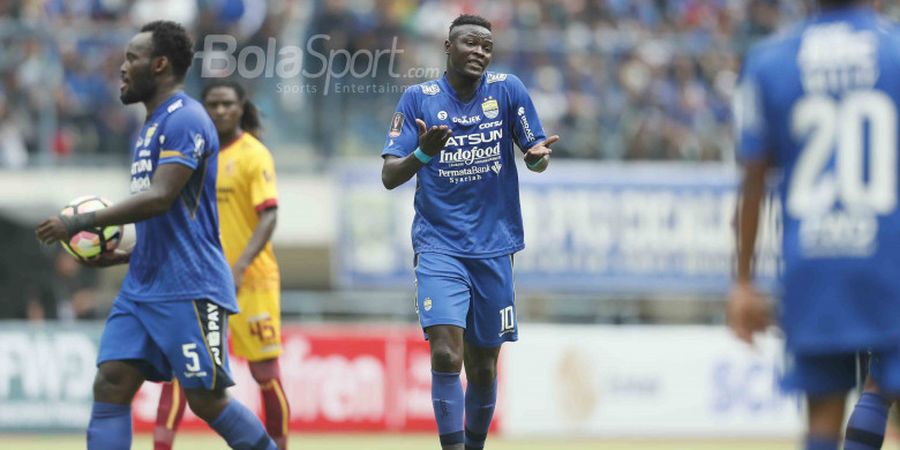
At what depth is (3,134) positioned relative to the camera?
19.0 m

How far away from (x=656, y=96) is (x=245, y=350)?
11.3 m

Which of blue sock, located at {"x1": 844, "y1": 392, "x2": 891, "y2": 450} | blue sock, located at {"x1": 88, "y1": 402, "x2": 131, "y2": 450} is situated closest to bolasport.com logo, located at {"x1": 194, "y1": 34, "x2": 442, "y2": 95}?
blue sock, located at {"x1": 88, "y1": 402, "x2": 131, "y2": 450}

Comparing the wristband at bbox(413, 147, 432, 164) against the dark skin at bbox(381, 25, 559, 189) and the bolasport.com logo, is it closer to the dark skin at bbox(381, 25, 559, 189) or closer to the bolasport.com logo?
the dark skin at bbox(381, 25, 559, 189)

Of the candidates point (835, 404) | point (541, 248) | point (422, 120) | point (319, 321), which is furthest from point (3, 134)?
point (835, 404)

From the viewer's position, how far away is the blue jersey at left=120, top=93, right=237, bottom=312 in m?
7.51

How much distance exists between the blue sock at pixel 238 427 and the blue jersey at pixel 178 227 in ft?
1.77

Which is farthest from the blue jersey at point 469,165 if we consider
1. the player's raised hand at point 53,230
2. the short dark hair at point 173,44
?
the player's raised hand at point 53,230

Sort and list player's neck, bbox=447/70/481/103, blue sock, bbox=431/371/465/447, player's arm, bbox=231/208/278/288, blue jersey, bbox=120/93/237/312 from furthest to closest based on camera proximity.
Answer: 1. player's arm, bbox=231/208/278/288
2. player's neck, bbox=447/70/481/103
3. blue sock, bbox=431/371/465/447
4. blue jersey, bbox=120/93/237/312

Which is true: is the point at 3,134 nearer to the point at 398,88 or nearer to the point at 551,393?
the point at 398,88

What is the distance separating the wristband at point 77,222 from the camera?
714 centimetres

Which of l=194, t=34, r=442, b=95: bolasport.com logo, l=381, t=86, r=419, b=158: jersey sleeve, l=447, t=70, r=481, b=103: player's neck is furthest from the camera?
l=194, t=34, r=442, b=95: bolasport.com logo

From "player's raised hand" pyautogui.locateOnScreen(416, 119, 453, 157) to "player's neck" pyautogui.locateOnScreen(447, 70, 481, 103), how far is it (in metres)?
0.78

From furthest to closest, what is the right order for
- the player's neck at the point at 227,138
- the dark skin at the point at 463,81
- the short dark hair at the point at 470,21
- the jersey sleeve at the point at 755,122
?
the player's neck at the point at 227,138
the short dark hair at the point at 470,21
the dark skin at the point at 463,81
the jersey sleeve at the point at 755,122

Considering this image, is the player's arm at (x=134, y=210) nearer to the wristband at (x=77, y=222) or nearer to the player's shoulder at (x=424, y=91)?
the wristband at (x=77, y=222)
